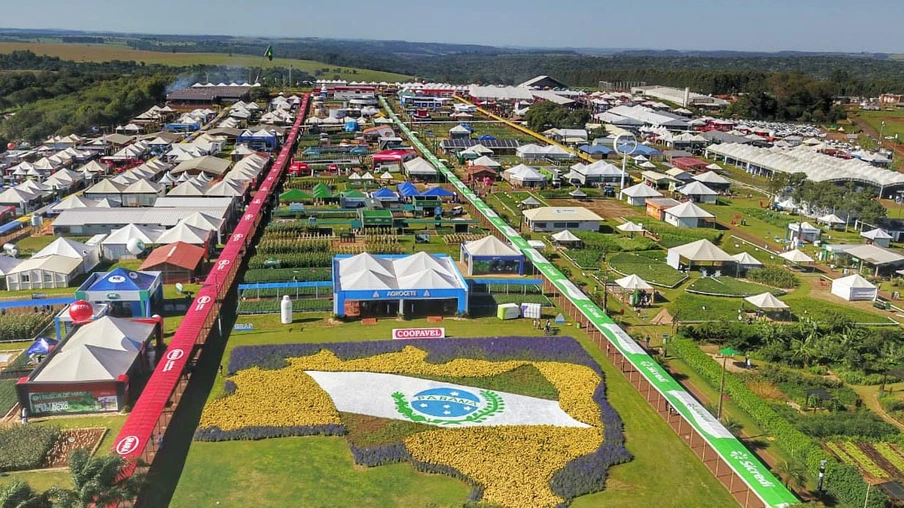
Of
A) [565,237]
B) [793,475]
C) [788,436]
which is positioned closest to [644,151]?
[565,237]

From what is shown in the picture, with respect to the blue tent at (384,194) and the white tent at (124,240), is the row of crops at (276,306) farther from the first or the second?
the blue tent at (384,194)

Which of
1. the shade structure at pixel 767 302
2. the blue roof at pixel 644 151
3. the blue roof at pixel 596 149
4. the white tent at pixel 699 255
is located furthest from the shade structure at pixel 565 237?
the blue roof at pixel 644 151

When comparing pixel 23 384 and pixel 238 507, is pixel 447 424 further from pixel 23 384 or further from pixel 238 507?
pixel 23 384

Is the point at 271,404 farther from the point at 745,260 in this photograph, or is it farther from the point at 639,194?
the point at 639,194

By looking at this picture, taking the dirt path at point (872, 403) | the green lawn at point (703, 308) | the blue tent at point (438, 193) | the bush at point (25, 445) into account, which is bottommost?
the bush at point (25, 445)

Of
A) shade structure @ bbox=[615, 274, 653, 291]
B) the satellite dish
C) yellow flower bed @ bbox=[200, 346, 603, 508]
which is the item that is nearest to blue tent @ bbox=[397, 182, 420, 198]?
the satellite dish
